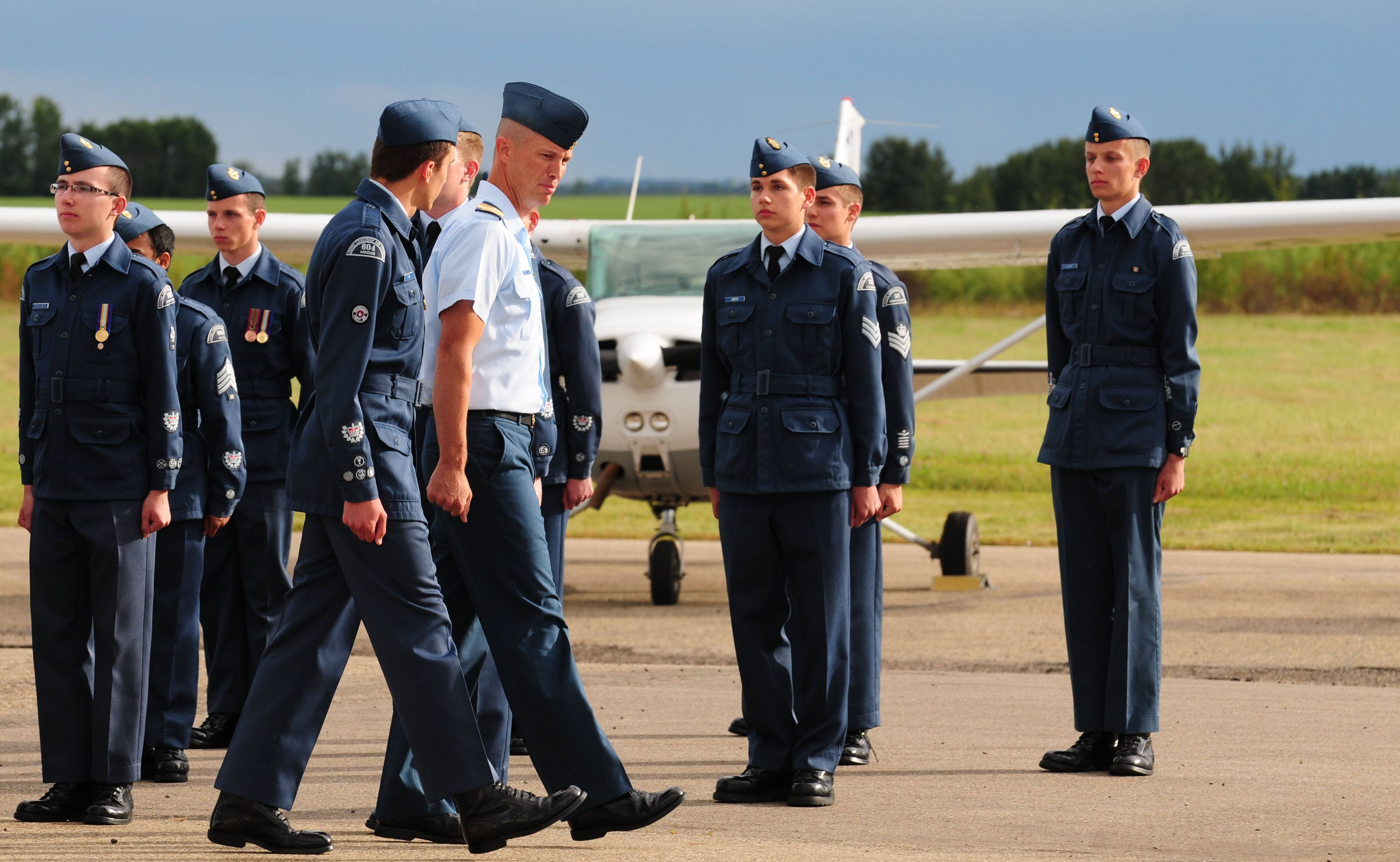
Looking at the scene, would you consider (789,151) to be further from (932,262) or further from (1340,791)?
(932,262)

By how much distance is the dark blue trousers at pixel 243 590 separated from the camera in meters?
5.62

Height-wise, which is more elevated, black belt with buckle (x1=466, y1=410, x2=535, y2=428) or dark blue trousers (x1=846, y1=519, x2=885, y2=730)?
black belt with buckle (x1=466, y1=410, x2=535, y2=428)

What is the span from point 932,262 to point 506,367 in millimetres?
9613

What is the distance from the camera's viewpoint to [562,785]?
3.79 m

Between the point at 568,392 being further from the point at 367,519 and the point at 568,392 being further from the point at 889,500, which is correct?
the point at 367,519

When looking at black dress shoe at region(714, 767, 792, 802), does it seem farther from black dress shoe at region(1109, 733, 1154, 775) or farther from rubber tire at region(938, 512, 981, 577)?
rubber tire at region(938, 512, 981, 577)

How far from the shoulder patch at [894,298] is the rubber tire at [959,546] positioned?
5636mm

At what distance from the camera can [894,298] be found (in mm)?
5293

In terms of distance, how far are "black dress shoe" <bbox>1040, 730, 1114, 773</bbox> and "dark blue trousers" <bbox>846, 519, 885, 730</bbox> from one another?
567 mm

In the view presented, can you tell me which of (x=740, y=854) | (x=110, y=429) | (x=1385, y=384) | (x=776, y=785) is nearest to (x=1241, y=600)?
(x=776, y=785)

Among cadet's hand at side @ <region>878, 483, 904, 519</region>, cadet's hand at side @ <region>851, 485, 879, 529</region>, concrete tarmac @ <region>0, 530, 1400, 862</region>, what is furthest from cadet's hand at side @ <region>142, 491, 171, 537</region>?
cadet's hand at side @ <region>878, 483, 904, 519</region>

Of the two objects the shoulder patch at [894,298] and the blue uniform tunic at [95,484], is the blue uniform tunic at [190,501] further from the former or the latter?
the shoulder patch at [894,298]

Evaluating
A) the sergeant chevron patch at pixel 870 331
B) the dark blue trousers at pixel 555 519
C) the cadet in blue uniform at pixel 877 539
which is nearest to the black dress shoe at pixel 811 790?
the cadet in blue uniform at pixel 877 539

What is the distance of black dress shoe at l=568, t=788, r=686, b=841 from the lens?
12.3 feet
